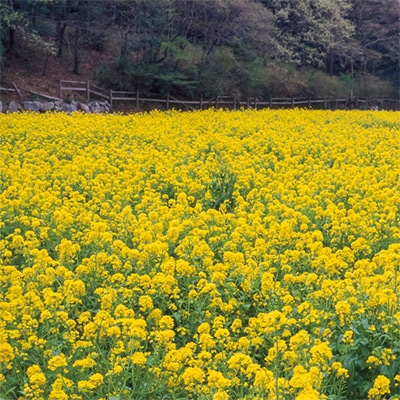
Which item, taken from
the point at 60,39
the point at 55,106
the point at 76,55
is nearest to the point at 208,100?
the point at 76,55

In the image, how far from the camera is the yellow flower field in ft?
13.5

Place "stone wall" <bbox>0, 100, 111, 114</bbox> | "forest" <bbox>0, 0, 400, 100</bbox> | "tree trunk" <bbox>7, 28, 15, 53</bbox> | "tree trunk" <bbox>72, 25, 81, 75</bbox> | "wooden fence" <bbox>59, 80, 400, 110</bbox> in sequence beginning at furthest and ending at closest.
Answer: "tree trunk" <bbox>72, 25, 81, 75</bbox> < "forest" <bbox>0, 0, 400, 100</bbox> < "tree trunk" <bbox>7, 28, 15, 53</bbox> < "wooden fence" <bbox>59, 80, 400, 110</bbox> < "stone wall" <bbox>0, 100, 111, 114</bbox>

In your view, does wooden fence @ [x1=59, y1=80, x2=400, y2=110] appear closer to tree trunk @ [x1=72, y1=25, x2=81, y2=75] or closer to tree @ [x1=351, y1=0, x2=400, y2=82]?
tree trunk @ [x1=72, y1=25, x2=81, y2=75]

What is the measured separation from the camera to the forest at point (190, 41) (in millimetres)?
31141

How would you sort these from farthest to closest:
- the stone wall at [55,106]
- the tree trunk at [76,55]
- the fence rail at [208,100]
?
the tree trunk at [76,55]
the fence rail at [208,100]
the stone wall at [55,106]

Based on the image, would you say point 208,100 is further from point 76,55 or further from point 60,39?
point 60,39

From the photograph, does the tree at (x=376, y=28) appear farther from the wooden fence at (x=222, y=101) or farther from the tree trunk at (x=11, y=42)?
the tree trunk at (x=11, y=42)

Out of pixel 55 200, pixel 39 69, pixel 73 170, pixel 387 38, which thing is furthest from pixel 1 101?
pixel 387 38

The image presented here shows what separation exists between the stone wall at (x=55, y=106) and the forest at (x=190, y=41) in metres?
2.53

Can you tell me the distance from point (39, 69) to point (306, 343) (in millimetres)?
29756

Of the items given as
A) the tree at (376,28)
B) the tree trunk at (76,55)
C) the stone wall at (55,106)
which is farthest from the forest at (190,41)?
the tree at (376,28)

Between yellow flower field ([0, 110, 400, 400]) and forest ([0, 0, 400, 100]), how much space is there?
1882 centimetres

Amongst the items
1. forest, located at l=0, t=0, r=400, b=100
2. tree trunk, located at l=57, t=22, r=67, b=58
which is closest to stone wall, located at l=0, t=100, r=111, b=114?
forest, located at l=0, t=0, r=400, b=100

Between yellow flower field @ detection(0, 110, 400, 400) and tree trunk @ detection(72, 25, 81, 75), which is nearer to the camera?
yellow flower field @ detection(0, 110, 400, 400)
